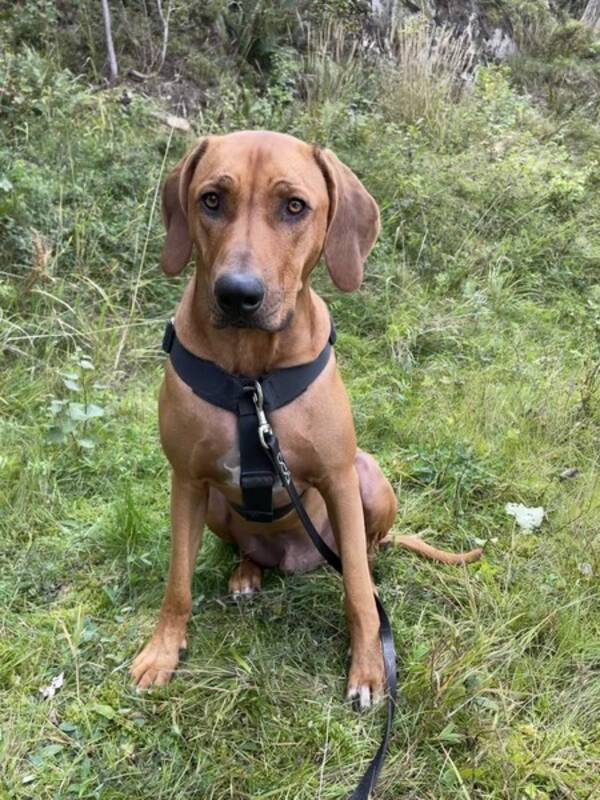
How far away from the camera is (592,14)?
10648mm

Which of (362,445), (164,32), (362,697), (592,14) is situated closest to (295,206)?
(362,697)

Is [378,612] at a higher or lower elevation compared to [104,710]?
higher

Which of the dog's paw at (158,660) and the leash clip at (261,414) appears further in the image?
the dog's paw at (158,660)

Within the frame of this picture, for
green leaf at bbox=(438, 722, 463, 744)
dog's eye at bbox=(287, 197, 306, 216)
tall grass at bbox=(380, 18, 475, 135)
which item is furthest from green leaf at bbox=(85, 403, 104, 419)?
tall grass at bbox=(380, 18, 475, 135)

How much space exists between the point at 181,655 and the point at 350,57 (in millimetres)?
6228

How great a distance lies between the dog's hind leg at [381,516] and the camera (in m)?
2.75

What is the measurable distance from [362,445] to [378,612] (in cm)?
129

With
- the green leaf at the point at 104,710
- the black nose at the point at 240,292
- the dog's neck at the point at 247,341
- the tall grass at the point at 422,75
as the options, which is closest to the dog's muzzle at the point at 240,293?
the black nose at the point at 240,292

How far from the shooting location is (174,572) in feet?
8.36

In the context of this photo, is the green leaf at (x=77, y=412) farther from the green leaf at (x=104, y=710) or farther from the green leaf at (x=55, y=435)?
the green leaf at (x=104, y=710)

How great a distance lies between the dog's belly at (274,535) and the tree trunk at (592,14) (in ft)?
32.8

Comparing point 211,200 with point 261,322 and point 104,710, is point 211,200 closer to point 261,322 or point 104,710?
point 261,322

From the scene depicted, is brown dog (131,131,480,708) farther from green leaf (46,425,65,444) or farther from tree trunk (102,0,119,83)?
tree trunk (102,0,119,83)

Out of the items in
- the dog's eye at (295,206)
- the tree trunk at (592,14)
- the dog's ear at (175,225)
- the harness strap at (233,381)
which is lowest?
the tree trunk at (592,14)
